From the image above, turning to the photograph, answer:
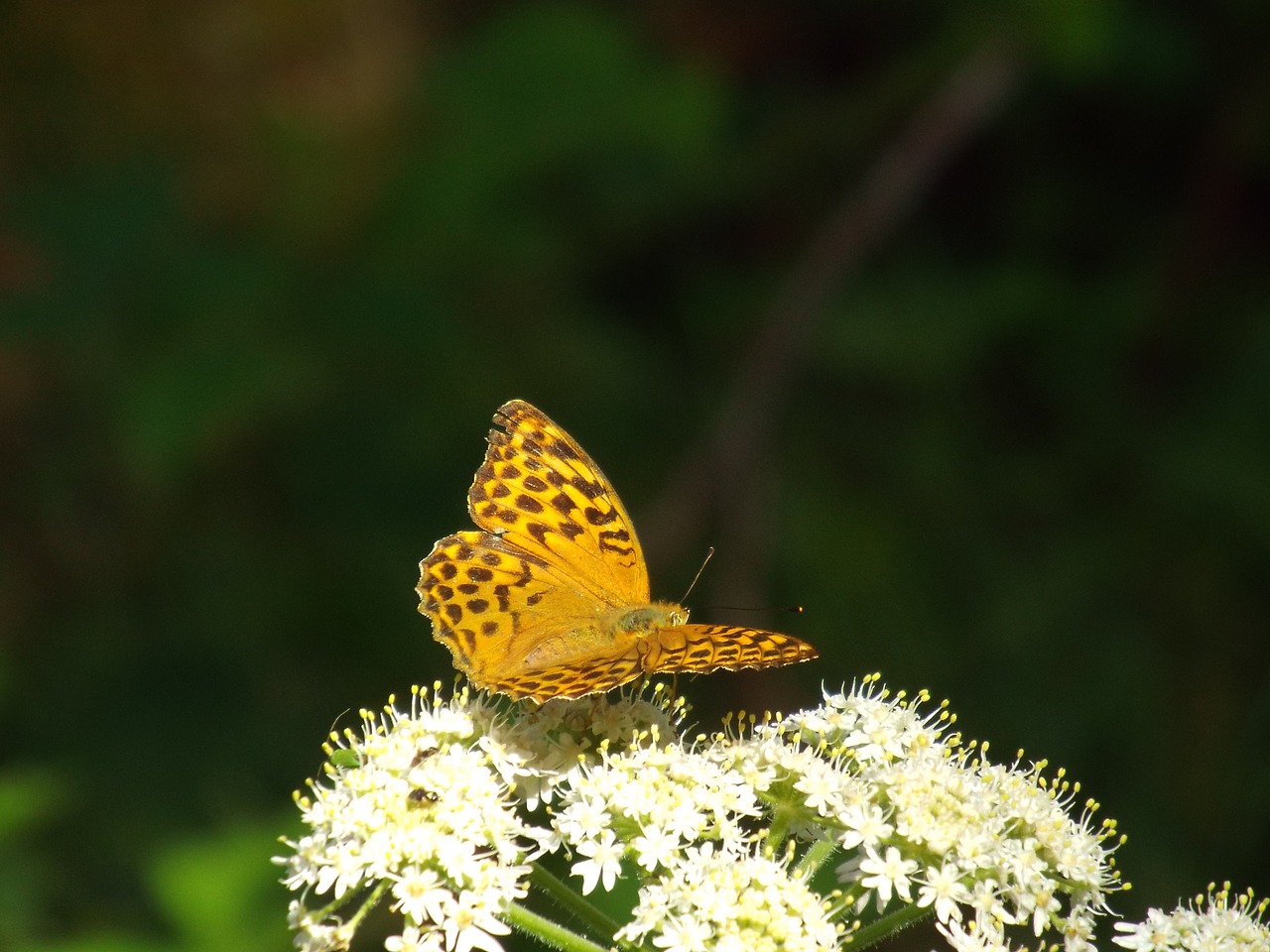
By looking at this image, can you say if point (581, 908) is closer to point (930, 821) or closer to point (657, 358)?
point (930, 821)

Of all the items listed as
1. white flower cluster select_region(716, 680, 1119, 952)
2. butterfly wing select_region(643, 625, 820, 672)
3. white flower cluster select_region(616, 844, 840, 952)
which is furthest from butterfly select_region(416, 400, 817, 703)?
white flower cluster select_region(616, 844, 840, 952)

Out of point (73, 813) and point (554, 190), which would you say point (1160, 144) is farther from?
point (73, 813)

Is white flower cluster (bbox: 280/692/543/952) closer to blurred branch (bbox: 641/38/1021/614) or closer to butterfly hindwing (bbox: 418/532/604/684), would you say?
butterfly hindwing (bbox: 418/532/604/684)

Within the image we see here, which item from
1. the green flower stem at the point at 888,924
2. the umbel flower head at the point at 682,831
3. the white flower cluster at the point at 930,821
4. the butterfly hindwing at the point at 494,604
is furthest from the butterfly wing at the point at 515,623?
the green flower stem at the point at 888,924

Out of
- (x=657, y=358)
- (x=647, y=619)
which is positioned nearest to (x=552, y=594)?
(x=647, y=619)

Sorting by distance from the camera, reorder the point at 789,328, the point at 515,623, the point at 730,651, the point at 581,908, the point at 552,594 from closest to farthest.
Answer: the point at 730,651, the point at 581,908, the point at 515,623, the point at 552,594, the point at 789,328

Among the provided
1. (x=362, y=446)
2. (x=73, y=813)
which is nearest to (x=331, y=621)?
(x=362, y=446)
